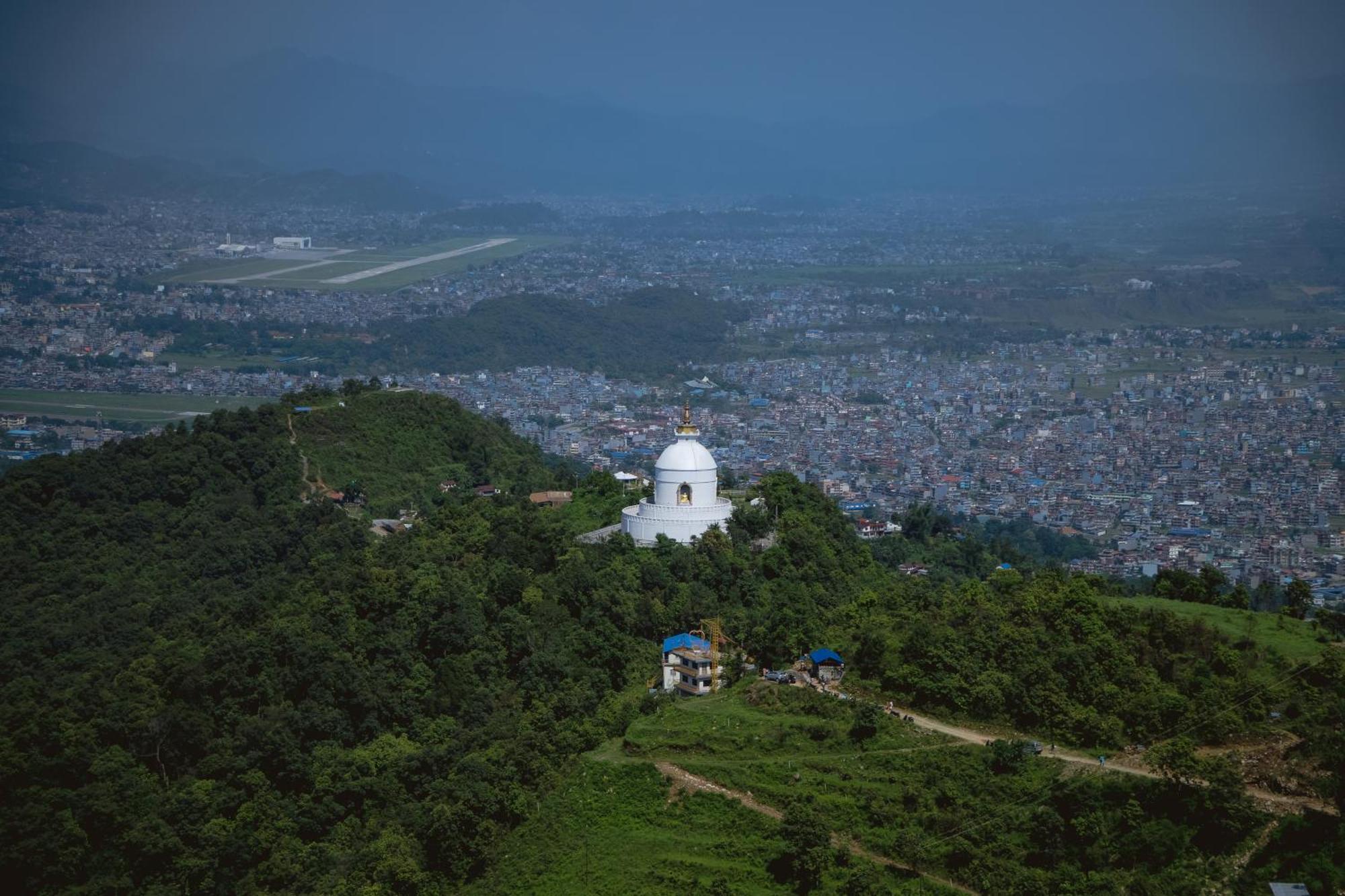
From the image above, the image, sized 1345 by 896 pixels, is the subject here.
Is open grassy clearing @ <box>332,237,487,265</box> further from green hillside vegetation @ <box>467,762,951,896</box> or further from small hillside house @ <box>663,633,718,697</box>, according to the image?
green hillside vegetation @ <box>467,762,951,896</box>

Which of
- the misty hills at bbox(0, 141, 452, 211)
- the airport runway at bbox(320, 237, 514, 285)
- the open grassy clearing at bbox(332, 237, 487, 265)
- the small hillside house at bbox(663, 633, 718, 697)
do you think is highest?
the misty hills at bbox(0, 141, 452, 211)

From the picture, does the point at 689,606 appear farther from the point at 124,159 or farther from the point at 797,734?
the point at 124,159

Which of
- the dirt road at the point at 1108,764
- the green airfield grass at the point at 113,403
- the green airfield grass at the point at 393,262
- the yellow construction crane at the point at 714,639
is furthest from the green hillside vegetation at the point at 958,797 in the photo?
the green airfield grass at the point at 393,262

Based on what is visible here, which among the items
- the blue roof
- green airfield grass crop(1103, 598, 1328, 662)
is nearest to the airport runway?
the blue roof

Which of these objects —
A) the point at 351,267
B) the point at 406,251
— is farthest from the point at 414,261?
the point at 406,251

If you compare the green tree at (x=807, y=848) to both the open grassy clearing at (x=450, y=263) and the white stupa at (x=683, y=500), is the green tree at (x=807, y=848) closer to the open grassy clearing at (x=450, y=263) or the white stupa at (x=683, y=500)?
the white stupa at (x=683, y=500)
